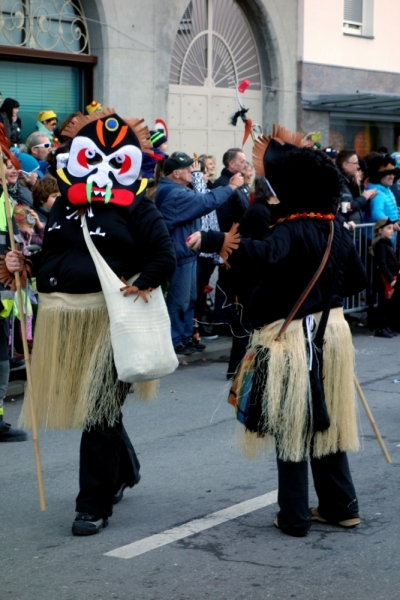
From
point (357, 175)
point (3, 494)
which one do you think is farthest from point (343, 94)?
point (3, 494)

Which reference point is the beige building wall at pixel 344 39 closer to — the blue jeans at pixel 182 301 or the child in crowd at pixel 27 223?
the blue jeans at pixel 182 301

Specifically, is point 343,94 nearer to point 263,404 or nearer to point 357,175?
point 357,175

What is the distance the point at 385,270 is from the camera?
12156mm

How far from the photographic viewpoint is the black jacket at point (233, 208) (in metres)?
10.5

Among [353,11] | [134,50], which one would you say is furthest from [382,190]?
[353,11]

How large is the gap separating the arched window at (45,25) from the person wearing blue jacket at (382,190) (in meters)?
4.42

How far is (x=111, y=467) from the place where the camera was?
5.08 m

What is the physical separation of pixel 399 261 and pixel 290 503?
27.5 ft

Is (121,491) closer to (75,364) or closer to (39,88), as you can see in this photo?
(75,364)

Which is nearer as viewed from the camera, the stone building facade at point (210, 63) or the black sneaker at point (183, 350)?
the black sneaker at point (183, 350)

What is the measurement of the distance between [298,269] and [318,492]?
111cm

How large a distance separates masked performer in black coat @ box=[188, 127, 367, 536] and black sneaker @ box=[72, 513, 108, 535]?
→ 2.68ft

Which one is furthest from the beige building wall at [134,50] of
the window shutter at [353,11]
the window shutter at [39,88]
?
the window shutter at [353,11]

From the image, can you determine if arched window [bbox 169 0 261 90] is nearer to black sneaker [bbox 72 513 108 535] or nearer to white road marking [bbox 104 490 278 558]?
white road marking [bbox 104 490 278 558]
